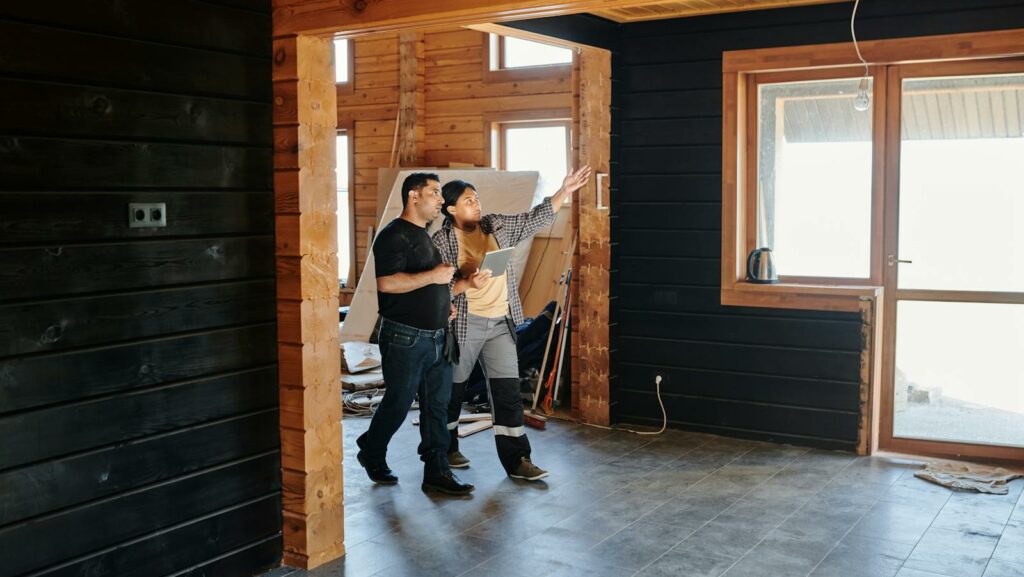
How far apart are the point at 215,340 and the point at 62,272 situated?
68cm

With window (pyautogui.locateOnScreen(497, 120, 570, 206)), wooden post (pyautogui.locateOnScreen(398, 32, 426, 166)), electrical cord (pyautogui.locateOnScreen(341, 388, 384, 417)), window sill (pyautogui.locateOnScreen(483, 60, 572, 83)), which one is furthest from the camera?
wooden post (pyautogui.locateOnScreen(398, 32, 426, 166))

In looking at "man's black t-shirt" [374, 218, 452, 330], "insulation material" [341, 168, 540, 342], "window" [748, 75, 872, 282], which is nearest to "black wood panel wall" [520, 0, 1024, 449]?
"window" [748, 75, 872, 282]

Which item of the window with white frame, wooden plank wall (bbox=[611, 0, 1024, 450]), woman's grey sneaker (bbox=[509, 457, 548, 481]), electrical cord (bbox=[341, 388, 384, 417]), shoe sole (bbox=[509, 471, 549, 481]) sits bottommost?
shoe sole (bbox=[509, 471, 549, 481])

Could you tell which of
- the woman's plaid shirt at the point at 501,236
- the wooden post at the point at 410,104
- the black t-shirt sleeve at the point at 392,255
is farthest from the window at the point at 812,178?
the wooden post at the point at 410,104

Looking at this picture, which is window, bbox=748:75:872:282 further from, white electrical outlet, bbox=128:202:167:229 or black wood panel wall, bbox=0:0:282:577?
white electrical outlet, bbox=128:202:167:229

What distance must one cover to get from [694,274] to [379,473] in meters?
2.32

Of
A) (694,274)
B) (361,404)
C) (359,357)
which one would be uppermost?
(694,274)

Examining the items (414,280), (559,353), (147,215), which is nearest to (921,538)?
(414,280)

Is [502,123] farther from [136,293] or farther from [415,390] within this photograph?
[136,293]

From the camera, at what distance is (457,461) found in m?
5.62

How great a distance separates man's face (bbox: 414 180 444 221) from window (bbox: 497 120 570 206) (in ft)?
13.0

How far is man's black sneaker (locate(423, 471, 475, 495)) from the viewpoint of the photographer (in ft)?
16.8

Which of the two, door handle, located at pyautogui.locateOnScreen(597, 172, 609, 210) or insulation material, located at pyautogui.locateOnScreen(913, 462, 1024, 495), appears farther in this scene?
door handle, located at pyautogui.locateOnScreen(597, 172, 609, 210)

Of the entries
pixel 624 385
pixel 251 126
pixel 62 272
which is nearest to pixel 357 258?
pixel 624 385
